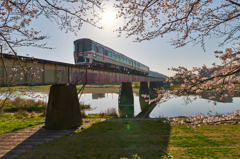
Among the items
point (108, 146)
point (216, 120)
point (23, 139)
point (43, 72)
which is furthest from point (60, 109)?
point (216, 120)

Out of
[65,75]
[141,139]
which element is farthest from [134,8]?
[65,75]

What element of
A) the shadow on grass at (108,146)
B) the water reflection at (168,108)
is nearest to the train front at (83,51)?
the water reflection at (168,108)

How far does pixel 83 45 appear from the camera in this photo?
18359 millimetres

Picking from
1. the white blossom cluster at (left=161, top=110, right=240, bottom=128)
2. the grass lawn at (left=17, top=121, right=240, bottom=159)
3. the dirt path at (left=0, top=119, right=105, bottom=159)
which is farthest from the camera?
the dirt path at (left=0, top=119, right=105, bottom=159)

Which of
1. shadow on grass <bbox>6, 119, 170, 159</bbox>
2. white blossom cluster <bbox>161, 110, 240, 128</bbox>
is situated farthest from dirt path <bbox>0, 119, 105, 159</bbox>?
white blossom cluster <bbox>161, 110, 240, 128</bbox>

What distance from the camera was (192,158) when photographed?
661 centimetres

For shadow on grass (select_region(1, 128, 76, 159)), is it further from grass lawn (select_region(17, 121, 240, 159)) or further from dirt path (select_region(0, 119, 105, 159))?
grass lawn (select_region(17, 121, 240, 159))

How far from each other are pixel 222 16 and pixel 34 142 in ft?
37.4

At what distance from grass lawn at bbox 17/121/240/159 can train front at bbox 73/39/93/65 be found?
9.69 m

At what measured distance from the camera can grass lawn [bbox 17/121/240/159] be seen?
7082mm

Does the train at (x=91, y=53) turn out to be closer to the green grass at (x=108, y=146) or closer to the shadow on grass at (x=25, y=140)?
the shadow on grass at (x=25, y=140)

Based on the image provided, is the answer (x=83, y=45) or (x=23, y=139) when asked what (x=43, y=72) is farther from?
(x=83, y=45)

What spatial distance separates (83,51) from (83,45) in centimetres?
74

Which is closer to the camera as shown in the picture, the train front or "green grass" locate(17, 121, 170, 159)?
"green grass" locate(17, 121, 170, 159)
